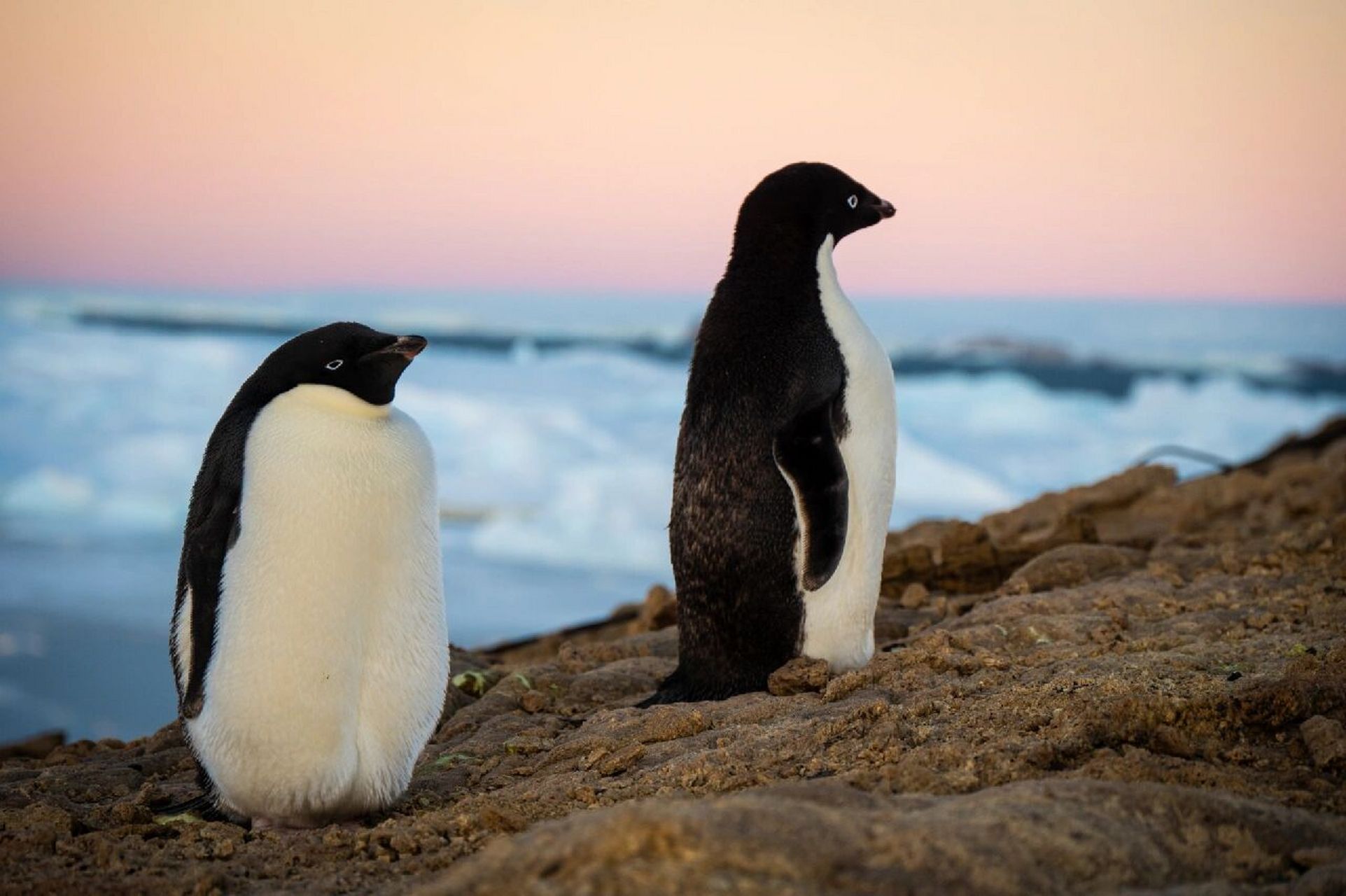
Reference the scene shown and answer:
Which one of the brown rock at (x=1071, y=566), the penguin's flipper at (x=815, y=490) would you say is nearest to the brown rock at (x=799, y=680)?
the penguin's flipper at (x=815, y=490)

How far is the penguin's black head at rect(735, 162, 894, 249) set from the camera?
19.3 feet

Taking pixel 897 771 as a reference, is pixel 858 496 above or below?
above

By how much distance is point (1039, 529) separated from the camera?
373 inches

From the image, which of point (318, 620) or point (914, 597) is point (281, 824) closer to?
point (318, 620)

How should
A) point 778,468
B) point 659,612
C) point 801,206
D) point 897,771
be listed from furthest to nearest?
point 659,612 < point 801,206 < point 778,468 < point 897,771

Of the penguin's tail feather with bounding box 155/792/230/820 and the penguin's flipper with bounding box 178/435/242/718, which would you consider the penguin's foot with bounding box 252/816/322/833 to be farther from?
the penguin's flipper with bounding box 178/435/242/718

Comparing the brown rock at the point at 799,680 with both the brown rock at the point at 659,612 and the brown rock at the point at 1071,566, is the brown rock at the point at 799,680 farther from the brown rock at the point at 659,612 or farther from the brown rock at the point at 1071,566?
the brown rock at the point at 659,612

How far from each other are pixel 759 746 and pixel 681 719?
58cm

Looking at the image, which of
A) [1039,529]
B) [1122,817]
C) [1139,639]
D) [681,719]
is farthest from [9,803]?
[1039,529]

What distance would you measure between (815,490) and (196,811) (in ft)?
8.14

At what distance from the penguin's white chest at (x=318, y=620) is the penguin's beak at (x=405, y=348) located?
0.17 meters

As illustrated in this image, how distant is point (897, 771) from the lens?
3.57 m

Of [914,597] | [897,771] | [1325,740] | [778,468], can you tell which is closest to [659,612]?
[914,597]

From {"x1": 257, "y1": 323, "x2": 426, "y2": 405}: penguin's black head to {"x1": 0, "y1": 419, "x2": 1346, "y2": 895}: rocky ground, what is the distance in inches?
51.3
